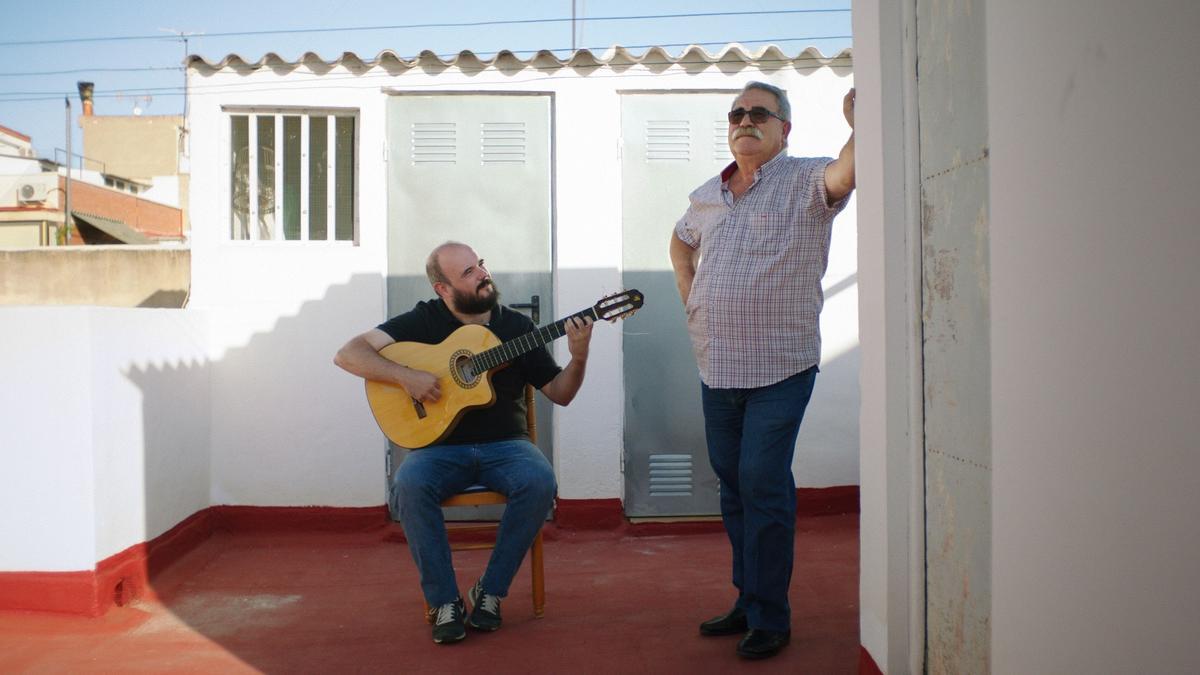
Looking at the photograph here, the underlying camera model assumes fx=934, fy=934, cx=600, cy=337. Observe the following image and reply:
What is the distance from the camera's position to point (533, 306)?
16.4 feet

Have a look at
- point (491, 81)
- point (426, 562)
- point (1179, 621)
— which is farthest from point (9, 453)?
point (1179, 621)

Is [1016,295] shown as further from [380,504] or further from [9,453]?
[380,504]

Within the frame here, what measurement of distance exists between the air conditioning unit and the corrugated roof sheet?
21416 mm

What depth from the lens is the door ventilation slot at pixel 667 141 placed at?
199 inches

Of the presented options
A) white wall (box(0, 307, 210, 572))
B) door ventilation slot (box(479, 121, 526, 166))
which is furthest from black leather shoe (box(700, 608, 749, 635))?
door ventilation slot (box(479, 121, 526, 166))

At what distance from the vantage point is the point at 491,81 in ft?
16.5

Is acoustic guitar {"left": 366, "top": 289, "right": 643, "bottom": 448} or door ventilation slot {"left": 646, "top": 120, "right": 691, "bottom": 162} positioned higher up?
door ventilation slot {"left": 646, "top": 120, "right": 691, "bottom": 162}

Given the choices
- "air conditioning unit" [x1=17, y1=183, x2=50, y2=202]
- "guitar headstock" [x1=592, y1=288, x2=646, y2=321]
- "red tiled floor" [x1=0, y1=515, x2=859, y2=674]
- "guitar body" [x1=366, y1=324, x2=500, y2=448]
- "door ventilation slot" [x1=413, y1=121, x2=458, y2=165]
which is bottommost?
"red tiled floor" [x1=0, y1=515, x2=859, y2=674]

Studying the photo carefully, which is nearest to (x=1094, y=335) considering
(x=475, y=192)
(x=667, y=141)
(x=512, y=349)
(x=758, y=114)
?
(x=758, y=114)

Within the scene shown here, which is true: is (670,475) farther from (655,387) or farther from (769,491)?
(769,491)

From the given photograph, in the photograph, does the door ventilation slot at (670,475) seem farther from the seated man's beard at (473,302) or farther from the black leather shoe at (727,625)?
the black leather shoe at (727,625)

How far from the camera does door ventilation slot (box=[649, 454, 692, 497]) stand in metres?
5.05

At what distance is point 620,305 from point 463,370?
2.15ft

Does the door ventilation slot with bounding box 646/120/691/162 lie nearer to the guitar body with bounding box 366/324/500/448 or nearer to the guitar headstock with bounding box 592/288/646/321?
the guitar headstock with bounding box 592/288/646/321
